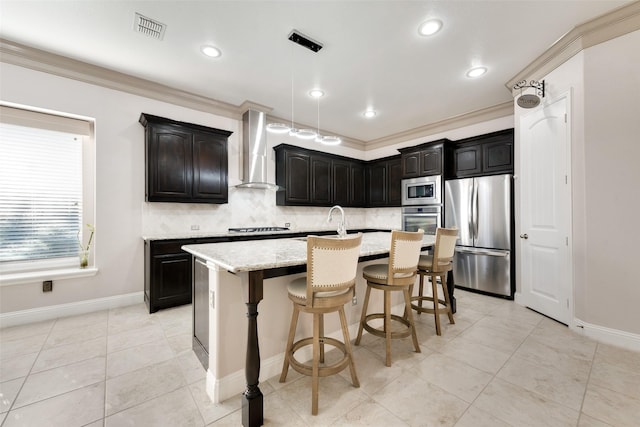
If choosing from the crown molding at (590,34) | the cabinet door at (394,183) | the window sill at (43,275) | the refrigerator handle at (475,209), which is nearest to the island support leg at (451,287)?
the refrigerator handle at (475,209)

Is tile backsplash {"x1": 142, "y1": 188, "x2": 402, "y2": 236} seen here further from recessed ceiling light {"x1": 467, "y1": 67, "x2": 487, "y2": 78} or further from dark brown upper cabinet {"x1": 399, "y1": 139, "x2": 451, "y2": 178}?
recessed ceiling light {"x1": 467, "y1": 67, "x2": 487, "y2": 78}

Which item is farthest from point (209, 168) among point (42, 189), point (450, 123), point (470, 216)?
point (450, 123)

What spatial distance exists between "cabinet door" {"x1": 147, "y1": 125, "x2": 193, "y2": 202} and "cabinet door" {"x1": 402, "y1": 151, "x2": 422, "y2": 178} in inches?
146

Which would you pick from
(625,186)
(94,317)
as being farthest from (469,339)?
(94,317)

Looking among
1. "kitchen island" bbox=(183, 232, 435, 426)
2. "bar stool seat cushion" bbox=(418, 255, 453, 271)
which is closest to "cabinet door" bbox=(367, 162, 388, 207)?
"bar stool seat cushion" bbox=(418, 255, 453, 271)

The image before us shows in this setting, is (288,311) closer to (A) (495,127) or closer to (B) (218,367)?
(B) (218,367)

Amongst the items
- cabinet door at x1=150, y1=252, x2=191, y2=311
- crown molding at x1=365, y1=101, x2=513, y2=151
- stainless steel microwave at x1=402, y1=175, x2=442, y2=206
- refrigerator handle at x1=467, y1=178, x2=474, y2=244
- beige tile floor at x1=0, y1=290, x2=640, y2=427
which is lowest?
beige tile floor at x1=0, y1=290, x2=640, y2=427

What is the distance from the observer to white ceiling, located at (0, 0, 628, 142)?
2.21 meters

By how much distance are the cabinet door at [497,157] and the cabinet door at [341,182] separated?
8.28 ft

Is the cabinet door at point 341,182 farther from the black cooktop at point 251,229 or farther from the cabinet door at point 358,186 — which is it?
the black cooktop at point 251,229

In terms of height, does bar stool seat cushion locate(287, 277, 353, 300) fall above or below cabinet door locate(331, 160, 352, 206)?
below

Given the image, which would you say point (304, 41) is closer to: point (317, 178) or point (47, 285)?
point (317, 178)

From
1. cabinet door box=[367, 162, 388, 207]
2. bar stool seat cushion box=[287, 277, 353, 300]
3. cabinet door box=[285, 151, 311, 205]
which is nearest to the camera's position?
bar stool seat cushion box=[287, 277, 353, 300]

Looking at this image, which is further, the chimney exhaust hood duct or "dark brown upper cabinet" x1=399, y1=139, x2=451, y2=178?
"dark brown upper cabinet" x1=399, y1=139, x2=451, y2=178
